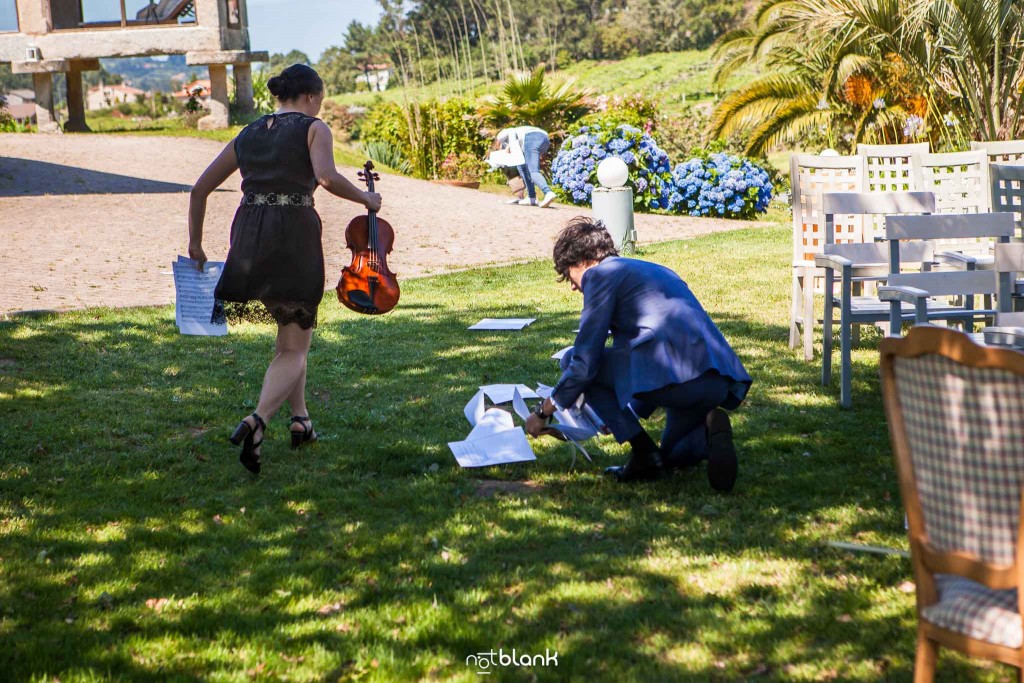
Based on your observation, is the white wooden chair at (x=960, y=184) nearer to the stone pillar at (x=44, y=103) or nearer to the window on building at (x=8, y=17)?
the stone pillar at (x=44, y=103)

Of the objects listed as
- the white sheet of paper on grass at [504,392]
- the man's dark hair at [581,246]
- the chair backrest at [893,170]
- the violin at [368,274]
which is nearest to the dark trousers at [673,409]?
the man's dark hair at [581,246]

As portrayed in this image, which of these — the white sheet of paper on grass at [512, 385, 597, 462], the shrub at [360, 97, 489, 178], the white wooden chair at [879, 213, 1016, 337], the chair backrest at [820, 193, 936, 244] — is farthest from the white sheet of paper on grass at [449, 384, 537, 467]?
the shrub at [360, 97, 489, 178]

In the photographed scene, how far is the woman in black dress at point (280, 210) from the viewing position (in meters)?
4.72

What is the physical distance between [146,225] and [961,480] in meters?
13.0

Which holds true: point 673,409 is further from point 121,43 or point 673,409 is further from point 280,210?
point 121,43

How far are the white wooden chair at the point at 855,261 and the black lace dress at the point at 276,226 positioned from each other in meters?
3.06

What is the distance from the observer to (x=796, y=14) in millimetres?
Result: 17312

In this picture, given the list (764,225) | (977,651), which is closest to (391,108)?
(764,225)

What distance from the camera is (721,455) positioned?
4543 mm

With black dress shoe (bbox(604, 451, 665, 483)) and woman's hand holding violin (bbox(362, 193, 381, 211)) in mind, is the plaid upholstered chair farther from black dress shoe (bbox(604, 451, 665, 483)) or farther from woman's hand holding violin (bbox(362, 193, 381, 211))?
woman's hand holding violin (bbox(362, 193, 381, 211))

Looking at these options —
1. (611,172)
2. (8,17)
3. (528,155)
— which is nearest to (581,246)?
(611,172)

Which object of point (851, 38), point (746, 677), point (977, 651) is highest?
point (851, 38)

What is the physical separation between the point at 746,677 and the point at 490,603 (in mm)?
931

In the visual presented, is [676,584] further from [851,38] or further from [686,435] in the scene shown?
[851,38]
